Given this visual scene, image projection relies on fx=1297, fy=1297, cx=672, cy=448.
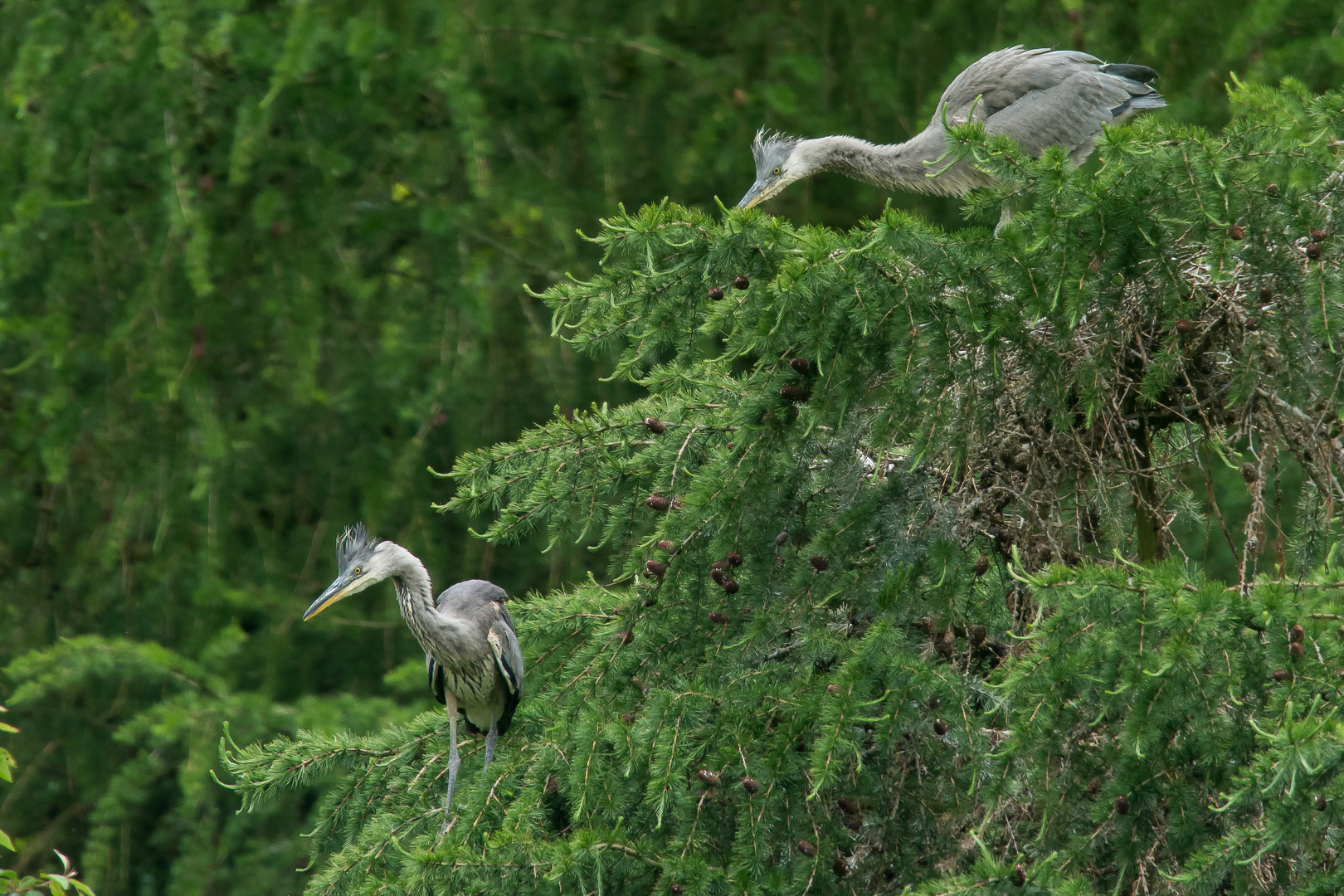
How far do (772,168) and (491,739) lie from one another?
1.92 meters

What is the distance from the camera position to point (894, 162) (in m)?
3.79

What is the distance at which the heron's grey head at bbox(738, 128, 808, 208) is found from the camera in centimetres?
401

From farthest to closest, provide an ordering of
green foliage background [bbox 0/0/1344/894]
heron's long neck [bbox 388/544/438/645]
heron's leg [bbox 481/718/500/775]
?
1. green foliage background [bbox 0/0/1344/894]
2. heron's long neck [bbox 388/544/438/645]
3. heron's leg [bbox 481/718/500/775]

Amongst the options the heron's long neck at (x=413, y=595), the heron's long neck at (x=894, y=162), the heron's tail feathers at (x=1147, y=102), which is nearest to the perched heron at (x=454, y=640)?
the heron's long neck at (x=413, y=595)

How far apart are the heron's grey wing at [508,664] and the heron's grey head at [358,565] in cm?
35

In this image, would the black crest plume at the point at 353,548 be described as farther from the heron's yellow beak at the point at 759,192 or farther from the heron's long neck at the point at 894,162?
the heron's long neck at the point at 894,162

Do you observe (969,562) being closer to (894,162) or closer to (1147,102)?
(894,162)

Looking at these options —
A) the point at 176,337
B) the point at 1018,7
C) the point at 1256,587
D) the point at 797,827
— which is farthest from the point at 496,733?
the point at 1018,7

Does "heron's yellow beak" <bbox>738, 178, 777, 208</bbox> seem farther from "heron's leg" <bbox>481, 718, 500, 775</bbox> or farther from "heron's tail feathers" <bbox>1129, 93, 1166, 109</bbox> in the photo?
"heron's leg" <bbox>481, 718, 500, 775</bbox>

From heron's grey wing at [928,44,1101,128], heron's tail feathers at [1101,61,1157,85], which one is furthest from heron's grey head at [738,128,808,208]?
heron's tail feathers at [1101,61,1157,85]

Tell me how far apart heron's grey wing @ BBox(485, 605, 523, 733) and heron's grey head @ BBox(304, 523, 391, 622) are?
13.8 inches

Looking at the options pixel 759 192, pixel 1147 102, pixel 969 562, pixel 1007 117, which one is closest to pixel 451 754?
pixel 969 562

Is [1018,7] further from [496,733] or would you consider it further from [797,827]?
[797,827]

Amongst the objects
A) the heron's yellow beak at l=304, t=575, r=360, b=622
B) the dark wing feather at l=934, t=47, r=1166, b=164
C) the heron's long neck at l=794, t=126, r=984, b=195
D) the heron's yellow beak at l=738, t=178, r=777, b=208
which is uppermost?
the dark wing feather at l=934, t=47, r=1166, b=164
